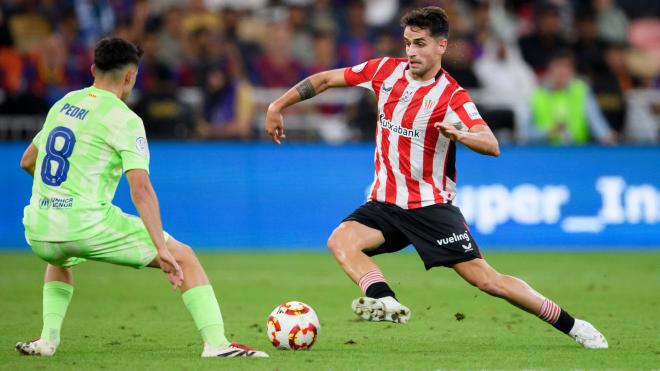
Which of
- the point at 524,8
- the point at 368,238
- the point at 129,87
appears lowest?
the point at 368,238

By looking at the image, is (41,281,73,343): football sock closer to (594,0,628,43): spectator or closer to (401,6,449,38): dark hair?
(401,6,449,38): dark hair

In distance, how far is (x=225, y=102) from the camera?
18.0 meters

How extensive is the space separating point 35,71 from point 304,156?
429 centimetres

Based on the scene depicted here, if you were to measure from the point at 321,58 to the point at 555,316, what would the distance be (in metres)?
11.2

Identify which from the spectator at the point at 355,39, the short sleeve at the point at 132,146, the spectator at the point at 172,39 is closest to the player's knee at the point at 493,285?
the short sleeve at the point at 132,146

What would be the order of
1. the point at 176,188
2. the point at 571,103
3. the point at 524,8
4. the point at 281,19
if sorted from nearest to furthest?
the point at 176,188 < the point at 571,103 < the point at 281,19 < the point at 524,8

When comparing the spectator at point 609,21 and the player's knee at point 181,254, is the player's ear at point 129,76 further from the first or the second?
the spectator at point 609,21

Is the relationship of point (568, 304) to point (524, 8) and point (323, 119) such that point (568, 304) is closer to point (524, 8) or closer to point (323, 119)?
point (323, 119)

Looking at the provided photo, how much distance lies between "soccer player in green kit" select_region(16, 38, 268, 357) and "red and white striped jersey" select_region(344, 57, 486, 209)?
1712 millimetres

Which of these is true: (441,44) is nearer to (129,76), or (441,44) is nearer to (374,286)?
(374,286)

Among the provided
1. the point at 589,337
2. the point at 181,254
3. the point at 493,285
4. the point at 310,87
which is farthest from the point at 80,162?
the point at 589,337

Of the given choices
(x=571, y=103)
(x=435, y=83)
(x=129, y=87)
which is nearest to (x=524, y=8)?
(x=571, y=103)

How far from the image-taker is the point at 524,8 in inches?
853

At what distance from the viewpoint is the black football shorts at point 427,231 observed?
27.1 ft
